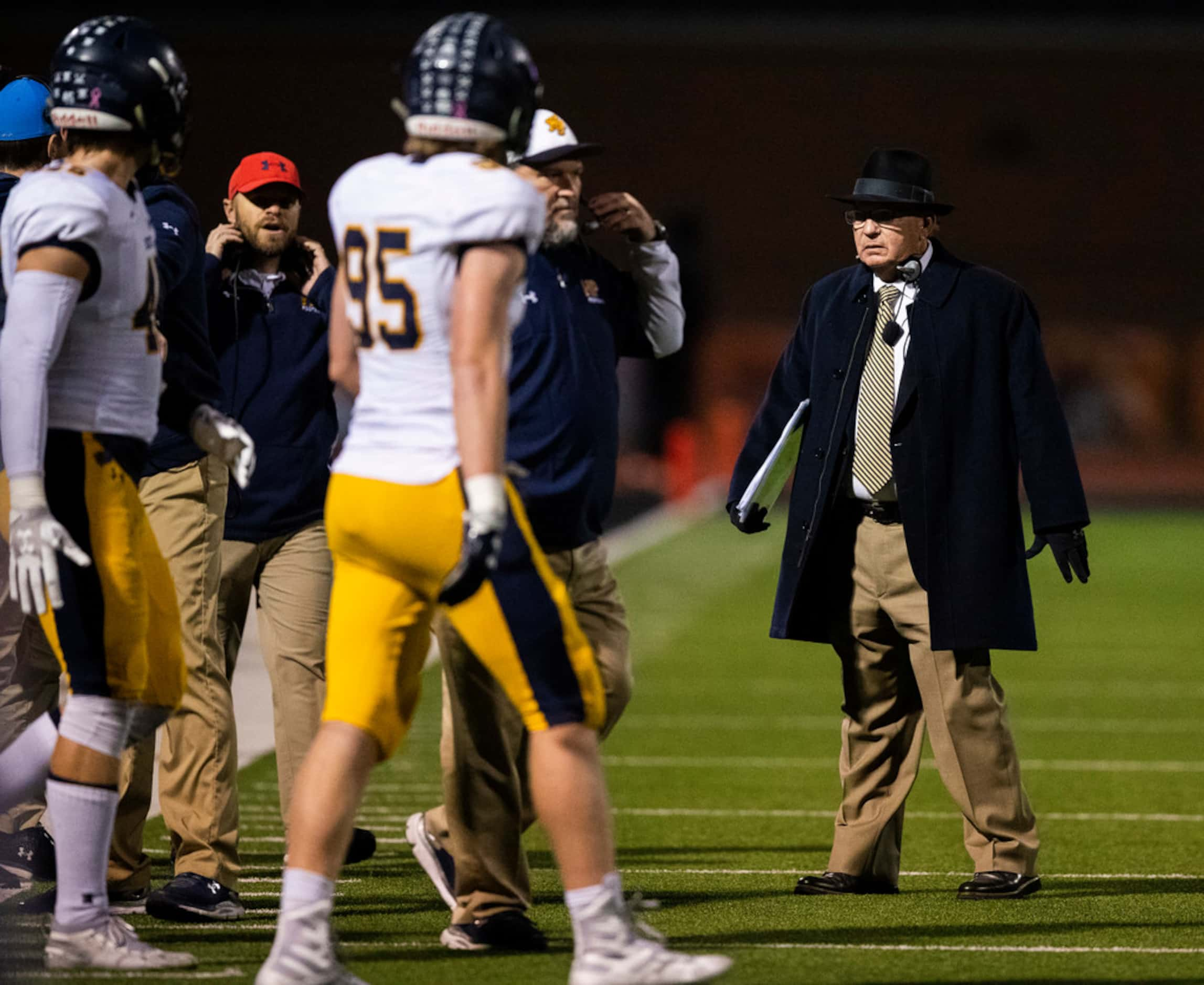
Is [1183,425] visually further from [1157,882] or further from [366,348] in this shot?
[366,348]

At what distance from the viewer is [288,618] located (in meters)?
5.55

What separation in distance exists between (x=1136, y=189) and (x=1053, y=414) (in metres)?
32.6

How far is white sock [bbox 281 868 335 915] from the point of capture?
380cm

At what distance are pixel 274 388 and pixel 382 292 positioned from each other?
6.26 feet

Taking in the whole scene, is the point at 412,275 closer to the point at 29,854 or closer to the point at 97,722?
the point at 97,722

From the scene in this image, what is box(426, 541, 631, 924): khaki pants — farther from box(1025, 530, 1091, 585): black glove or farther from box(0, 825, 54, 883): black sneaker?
box(1025, 530, 1091, 585): black glove

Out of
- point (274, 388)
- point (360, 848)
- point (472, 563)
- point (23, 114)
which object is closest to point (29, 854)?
point (360, 848)

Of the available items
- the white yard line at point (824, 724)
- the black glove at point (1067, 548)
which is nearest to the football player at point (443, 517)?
the black glove at point (1067, 548)

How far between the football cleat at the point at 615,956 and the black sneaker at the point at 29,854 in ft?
6.38

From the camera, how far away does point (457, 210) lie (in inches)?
147

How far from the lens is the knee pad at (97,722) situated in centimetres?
413

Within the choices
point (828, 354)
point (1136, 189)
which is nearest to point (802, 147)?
point (1136, 189)

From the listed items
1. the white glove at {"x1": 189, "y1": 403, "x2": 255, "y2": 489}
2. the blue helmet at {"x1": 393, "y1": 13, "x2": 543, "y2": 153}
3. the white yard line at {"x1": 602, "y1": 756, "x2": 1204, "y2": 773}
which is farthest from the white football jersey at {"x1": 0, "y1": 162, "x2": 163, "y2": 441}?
the white yard line at {"x1": 602, "y1": 756, "x2": 1204, "y2": 773}

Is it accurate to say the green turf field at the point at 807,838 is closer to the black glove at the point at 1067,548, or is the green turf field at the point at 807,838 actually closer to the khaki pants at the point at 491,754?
the khaki pants at the point at 491,754
